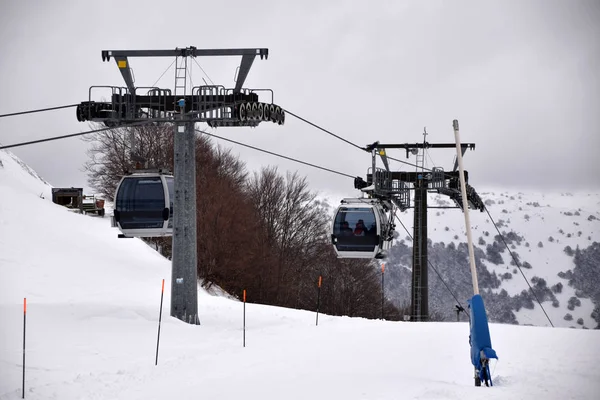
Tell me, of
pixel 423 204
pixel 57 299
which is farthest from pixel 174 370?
pixel 423 204

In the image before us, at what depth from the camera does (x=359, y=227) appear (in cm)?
2462

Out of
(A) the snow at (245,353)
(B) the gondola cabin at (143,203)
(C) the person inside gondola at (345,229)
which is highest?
(B) the gondola cabin at (143,203)

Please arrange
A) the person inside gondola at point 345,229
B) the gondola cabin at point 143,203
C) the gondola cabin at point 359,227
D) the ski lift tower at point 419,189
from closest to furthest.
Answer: the gondola cabin at point 143,203 → the gondola cabin at point 359,227 → the person inside gondola at point 345,229 → the ski lift tower at point 419,189

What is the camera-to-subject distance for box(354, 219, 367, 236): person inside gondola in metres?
24.6

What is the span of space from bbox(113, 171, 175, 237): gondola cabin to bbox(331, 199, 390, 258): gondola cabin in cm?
576

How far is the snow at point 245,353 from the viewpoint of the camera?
1286 cm

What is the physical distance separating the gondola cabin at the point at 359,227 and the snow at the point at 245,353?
244 centimetres

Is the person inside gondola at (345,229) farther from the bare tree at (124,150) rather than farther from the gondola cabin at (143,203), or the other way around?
the bare tree at (124,150)

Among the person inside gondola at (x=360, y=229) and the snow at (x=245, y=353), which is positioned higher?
the person inside gondola at (x=360, y=229)

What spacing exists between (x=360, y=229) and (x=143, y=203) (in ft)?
22.7

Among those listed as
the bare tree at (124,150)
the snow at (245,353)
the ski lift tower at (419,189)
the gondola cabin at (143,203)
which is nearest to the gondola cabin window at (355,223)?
the snow at (245,353)

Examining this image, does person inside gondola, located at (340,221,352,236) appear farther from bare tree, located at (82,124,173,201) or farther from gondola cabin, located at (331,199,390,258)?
bare tree, located at (82,124,173,201)

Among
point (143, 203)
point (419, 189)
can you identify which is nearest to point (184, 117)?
point (143, 203)

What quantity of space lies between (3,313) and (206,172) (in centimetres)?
3569
